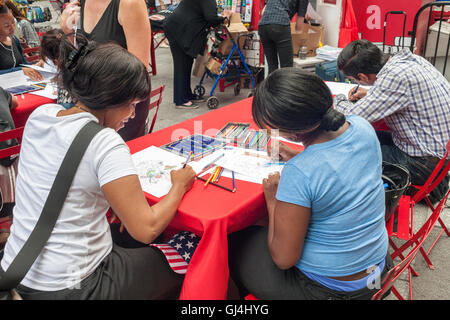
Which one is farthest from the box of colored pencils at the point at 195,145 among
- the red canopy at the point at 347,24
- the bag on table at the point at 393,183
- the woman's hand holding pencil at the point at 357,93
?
the red canopy at the point at 347,24

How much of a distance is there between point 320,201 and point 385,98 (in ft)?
3.91

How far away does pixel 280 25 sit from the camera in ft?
14.4

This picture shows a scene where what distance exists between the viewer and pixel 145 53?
2314 millimetres

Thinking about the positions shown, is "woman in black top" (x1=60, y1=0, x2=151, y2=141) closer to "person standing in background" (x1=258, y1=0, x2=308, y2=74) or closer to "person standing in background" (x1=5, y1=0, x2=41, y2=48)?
"person standing in background" (x1=258, y1=0, x2=308, y2=74)

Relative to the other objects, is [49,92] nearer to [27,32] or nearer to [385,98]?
[385,98]

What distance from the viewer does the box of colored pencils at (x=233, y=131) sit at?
190cm

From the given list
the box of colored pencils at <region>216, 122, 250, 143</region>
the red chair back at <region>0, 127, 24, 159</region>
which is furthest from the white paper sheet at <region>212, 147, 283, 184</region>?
the red chair back at <region>0, 127, 24, 159</region>

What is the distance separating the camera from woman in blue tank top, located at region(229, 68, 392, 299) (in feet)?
3.80

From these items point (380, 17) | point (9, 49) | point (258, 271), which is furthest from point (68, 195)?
point (380, 17)

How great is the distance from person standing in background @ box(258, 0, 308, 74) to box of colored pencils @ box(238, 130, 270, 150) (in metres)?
2.85

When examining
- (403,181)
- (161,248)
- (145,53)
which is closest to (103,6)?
(145,53)

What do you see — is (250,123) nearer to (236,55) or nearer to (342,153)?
(342,153)

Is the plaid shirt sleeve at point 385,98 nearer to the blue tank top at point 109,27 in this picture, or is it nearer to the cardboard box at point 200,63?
the blue tank top at point 109,27

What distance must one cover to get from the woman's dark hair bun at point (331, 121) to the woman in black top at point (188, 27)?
3.66m
